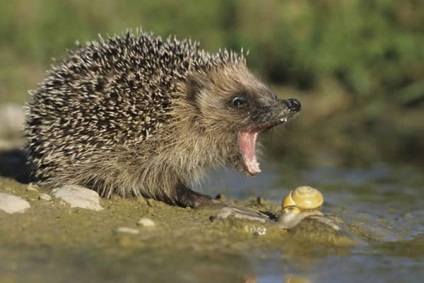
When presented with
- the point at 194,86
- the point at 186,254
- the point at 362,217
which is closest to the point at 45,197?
the point at 194,86

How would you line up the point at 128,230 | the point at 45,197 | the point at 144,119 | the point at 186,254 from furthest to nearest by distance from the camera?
the point at 144,119 < the point at 45,197 < the point at 128,230 < the point at 186,254

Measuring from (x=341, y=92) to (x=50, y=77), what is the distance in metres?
7.04

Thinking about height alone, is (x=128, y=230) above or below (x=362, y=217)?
below

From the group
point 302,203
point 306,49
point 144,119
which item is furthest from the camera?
point 306,49

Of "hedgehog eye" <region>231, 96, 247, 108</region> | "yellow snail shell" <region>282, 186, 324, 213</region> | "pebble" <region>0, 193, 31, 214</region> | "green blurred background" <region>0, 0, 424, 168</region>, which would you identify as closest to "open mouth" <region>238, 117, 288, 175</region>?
"hedgehog eye" <region>231, 96, 247, 108</region>

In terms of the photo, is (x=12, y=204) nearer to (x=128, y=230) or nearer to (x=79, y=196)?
(x=79, y=196)

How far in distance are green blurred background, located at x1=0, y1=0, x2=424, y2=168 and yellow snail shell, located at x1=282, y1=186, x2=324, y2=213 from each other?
4925 millimetres

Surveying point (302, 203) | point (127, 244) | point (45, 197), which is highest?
point (302, 203)

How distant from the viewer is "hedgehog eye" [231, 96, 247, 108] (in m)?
9.01

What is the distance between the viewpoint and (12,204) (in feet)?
25.5

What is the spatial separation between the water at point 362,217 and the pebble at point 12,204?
214 centimetres

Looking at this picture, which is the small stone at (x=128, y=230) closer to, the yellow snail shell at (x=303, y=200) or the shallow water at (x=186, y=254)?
the shallow water at (x=186, y=254)

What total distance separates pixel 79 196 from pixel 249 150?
5.54ft

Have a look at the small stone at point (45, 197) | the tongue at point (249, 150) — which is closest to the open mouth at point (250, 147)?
the tongue at point (249, 150)
